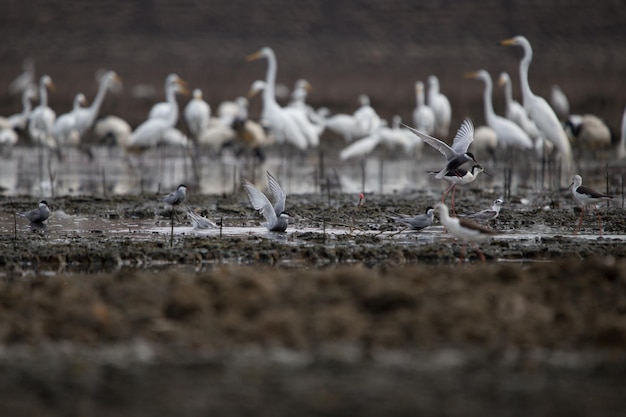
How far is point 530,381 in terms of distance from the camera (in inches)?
236

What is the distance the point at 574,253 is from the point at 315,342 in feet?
15.3

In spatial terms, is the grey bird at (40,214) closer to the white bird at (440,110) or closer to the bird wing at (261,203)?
the bird wing at (261,203)

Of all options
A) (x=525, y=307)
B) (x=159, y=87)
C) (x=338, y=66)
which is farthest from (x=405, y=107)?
(x=525, y=307)

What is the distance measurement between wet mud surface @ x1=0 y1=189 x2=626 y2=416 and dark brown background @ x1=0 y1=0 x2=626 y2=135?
4355 cm

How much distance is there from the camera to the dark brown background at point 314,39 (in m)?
57.3

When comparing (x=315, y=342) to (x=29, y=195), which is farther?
(x=29, y=195)

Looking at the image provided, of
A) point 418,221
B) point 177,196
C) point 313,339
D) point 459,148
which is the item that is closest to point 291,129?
point 177,196

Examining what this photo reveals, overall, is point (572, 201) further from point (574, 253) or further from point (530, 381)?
point (530, 381)

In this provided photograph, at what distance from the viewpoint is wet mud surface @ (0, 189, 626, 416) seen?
569cm

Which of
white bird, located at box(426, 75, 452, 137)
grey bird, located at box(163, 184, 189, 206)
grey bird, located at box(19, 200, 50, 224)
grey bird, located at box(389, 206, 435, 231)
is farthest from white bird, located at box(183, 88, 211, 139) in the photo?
grey bird, located at box(389, 206, 435, 231)

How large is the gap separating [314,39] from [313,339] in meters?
57.4

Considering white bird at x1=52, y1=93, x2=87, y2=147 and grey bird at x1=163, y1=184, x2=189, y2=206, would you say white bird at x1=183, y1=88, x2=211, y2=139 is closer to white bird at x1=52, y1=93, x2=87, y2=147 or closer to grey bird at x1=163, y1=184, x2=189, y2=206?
white bird at x1=52, y1=93, x2=87, y2=147

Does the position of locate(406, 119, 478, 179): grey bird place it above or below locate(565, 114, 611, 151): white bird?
below

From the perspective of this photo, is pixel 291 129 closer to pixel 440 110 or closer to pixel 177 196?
pixel 440 110
